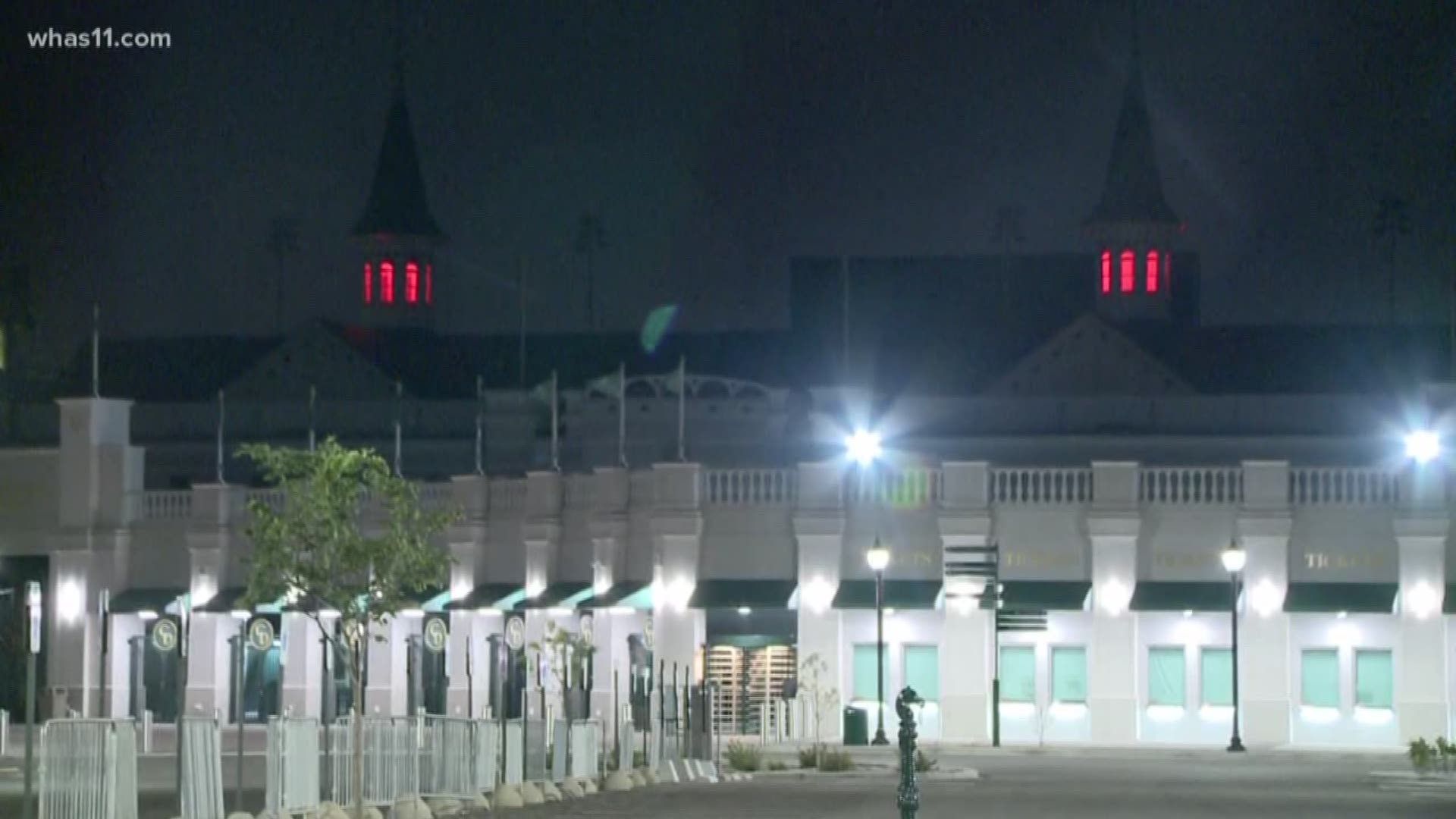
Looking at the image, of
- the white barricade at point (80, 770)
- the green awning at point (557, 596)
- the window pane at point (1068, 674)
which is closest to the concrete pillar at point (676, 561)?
the green awning at point (557, 596)

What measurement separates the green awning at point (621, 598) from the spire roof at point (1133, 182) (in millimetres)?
79068

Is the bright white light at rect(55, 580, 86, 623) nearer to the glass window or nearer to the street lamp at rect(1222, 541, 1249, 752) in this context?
the glass window

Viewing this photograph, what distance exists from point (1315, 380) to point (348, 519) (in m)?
84.5

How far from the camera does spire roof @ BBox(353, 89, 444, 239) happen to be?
484ft

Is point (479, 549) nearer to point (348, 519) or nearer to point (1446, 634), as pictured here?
point (1446, 634)

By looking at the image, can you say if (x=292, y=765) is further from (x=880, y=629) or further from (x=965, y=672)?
(x=965, y=672)

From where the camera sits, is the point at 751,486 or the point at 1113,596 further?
the point at 751,486

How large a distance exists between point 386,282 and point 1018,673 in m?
90.4

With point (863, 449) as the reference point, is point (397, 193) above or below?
above

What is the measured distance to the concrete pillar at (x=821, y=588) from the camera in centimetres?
6000

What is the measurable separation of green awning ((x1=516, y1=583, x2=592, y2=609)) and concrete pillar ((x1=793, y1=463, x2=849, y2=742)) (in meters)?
5.33

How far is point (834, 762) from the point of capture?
46.6m

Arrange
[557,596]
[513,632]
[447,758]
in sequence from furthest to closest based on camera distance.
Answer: [557,596]
[513,632]
[447,758]

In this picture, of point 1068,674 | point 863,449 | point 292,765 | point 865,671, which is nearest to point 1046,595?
point 1068,674
